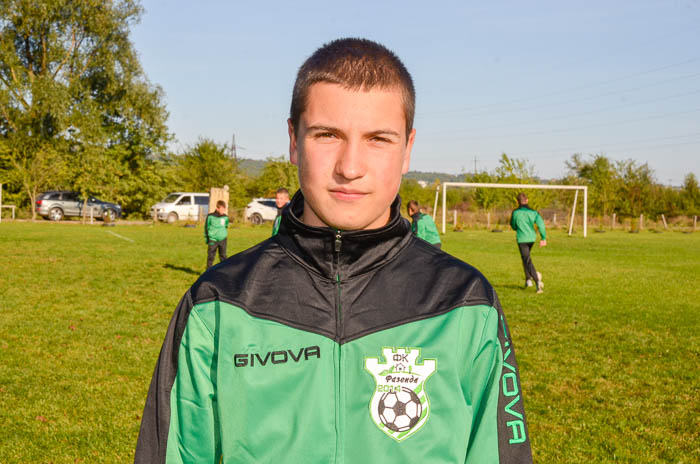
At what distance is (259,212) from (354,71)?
3781 cm

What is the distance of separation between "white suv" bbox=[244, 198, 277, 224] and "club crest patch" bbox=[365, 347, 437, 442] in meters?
37.5

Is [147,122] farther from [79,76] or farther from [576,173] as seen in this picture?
[576,173]

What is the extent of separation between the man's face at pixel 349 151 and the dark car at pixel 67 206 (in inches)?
1445

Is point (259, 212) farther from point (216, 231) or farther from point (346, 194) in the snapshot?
point (346, 194)

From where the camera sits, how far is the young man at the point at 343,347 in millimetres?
1584

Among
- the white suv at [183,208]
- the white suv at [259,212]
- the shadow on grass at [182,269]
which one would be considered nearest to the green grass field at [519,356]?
the shadow on grass at [182,269]

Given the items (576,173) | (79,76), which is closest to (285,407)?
(79,76)

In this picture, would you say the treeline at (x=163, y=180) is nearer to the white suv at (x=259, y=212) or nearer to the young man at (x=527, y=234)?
the white suv at (x=259, y=212)

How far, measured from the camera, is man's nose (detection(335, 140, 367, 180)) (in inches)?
62.1

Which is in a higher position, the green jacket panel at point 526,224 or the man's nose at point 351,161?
the man's nose at point 351,161

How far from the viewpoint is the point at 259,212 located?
39.0 meters

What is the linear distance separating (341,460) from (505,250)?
2442 cm

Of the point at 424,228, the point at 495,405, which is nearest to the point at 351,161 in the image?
the point at 495,405

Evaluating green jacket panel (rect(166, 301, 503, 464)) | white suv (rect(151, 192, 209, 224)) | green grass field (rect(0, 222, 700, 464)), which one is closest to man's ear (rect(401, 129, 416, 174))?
green jacket panel (rect(166, 301, 503, 464))
